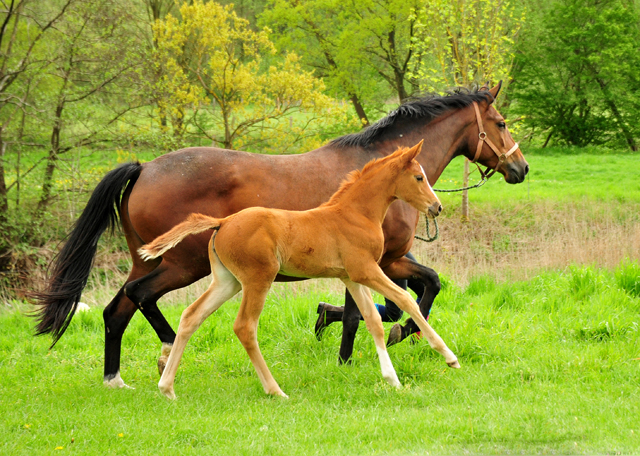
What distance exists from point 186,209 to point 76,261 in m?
1.22

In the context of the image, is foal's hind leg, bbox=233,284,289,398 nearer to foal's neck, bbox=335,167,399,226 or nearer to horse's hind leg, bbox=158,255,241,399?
horse's hind leg, bbox=158,255,241,399

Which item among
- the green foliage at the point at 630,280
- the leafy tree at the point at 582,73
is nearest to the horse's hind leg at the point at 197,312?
the green foliage at the point at 630,280

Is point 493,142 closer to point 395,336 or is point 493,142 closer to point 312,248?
point 395,336

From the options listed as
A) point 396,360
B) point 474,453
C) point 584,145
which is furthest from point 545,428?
point 584,145

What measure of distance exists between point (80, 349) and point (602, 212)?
12820 mm

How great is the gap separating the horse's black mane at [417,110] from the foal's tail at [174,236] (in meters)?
1.70

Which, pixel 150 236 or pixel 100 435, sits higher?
pixel 150 236

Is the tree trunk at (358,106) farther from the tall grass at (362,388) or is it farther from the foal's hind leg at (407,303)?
the foal's hind leg at (407,303)

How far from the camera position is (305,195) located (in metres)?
5.07

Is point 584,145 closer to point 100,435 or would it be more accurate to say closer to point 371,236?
point 371,236

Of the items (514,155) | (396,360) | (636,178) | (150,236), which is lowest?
(636,178)

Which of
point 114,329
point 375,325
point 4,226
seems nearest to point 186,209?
point 114,329

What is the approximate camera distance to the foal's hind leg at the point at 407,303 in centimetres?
416

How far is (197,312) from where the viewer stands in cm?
437
